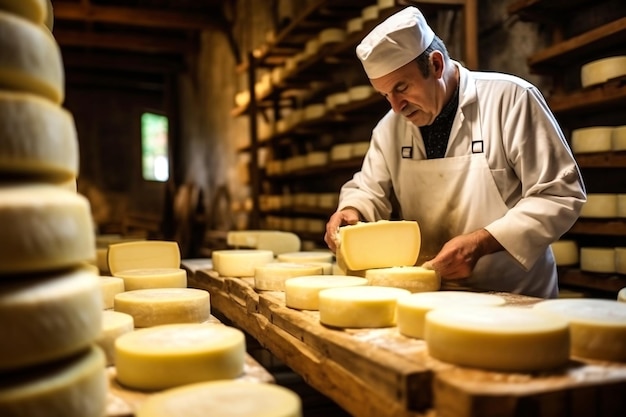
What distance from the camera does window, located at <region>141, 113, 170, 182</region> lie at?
1569cm

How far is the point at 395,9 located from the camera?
159 inches

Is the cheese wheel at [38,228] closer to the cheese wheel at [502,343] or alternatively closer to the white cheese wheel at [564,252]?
the cheese wheel at [502,343]

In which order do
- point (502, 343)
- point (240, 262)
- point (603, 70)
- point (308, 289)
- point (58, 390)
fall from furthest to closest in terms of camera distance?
point (603, 70), point (240, 262), point (308, 289), point (502, 343), point (58, 390)

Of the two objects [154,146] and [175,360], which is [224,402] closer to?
[175,360]

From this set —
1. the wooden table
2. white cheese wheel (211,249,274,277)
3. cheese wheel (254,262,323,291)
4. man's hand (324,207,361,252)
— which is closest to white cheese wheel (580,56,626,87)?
man's hand (324,207,361,252)

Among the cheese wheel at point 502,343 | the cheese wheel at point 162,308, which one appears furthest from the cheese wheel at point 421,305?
the cheese wheel at point 162,308

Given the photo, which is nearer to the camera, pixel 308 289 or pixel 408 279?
pixel 308 289

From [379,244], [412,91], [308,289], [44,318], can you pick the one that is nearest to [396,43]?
[412,91]

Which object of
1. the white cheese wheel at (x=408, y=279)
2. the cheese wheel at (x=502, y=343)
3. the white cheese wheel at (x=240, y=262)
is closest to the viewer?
the cheese wheel at (x=502, y=343)

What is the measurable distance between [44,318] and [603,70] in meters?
3.01

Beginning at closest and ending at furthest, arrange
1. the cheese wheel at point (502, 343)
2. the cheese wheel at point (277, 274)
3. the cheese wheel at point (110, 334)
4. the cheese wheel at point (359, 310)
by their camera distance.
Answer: the cheese wheel at point (502, 343)
the cheese wheel at point (110, 334)
the cheese wheel at point (359, 310)
the cheese wheel at point (277, 274)

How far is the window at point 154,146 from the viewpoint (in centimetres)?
1569

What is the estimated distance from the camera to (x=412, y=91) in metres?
2.58

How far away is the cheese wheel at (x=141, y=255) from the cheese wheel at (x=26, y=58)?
5.62 feet
